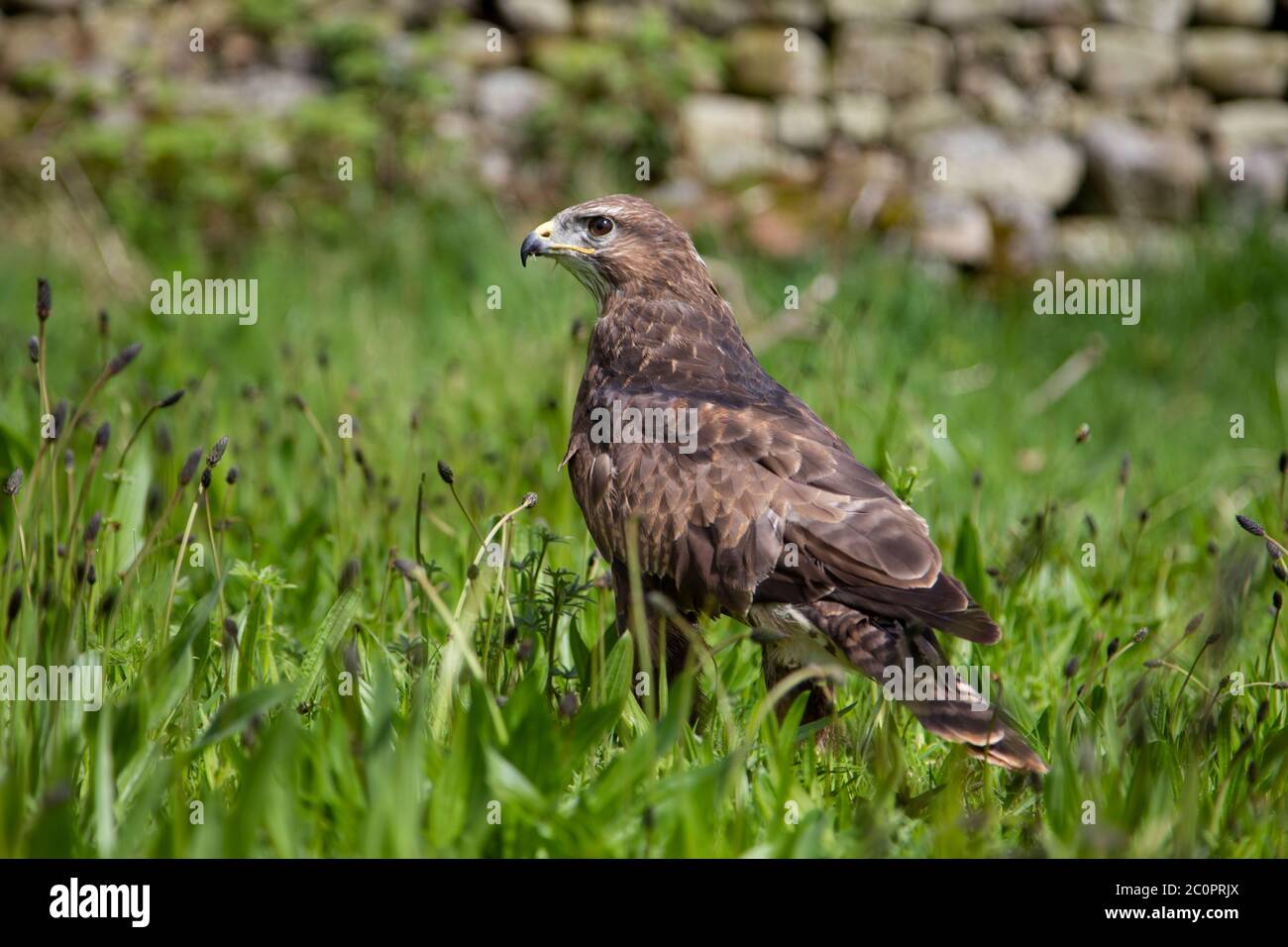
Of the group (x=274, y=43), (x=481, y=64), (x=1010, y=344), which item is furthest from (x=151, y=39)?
(x=1010, y=344)

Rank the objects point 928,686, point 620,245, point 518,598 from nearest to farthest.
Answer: point 928,686 → point 518,598 → point 620,245

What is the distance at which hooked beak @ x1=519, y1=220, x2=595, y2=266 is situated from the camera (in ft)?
12.5

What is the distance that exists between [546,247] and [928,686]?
1.80m

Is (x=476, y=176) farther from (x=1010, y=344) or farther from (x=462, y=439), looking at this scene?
(x=462, y=439)

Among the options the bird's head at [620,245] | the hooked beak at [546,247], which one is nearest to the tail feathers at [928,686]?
the bird's head at [620,245]

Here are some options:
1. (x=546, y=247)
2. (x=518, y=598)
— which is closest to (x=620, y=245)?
(x=546, y=247)

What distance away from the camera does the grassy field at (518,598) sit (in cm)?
236

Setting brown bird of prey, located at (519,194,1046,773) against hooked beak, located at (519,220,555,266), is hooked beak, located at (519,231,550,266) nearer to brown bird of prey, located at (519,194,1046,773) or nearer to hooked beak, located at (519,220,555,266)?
hooked beak, located at (519,220,555,266)

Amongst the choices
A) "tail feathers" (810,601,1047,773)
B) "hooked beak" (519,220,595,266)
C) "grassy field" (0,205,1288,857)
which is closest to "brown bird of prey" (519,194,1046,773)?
"tail feathers" (810,601,1047,773)

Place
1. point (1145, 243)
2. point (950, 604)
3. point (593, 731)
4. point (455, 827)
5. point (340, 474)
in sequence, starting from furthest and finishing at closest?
point (1145, 243) → point (340, 474) → point (950, 604) → point (593, 731) → point (455, 827)

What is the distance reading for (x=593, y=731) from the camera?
261 centimetres

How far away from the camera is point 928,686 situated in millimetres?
2684

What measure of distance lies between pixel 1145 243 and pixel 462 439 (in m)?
6.29

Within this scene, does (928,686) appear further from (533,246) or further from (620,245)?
(533,246)
